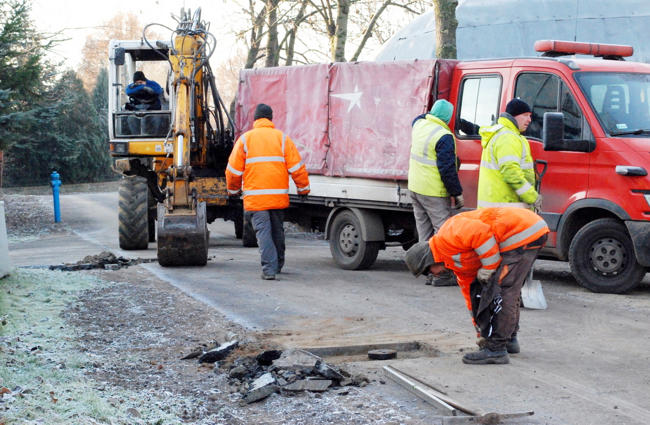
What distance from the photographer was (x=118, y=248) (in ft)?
49.4

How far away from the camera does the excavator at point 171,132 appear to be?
13.1m

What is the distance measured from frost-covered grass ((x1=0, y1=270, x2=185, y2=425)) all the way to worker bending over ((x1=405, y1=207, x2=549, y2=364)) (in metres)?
1.99

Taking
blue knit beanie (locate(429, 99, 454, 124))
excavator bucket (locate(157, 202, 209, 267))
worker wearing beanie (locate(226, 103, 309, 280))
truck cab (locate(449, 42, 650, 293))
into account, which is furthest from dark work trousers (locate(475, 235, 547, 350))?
excavator bucket (locate(157, 202, 209, 267))

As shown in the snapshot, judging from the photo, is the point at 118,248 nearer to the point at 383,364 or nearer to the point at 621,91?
the point at 621,91

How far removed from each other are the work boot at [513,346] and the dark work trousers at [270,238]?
4.49 metres

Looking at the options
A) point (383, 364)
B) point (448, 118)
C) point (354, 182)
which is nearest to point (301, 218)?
point (354, 182)

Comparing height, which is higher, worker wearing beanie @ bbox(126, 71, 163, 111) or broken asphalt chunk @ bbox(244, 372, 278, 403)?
worker wearing beanie @ bbox(126, 71, 163, 111)

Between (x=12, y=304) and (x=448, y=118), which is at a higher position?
(x=448, y=118)

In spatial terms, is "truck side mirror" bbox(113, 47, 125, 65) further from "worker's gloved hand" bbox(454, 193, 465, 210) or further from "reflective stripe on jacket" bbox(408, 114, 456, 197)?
"worker's gloved hand" bbox(454, 193, 465, 210)

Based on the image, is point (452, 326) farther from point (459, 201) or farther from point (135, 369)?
point (135, 369)

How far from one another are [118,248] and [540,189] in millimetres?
7875

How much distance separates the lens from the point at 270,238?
1070 cm

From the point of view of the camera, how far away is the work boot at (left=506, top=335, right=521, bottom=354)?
21.4 feet

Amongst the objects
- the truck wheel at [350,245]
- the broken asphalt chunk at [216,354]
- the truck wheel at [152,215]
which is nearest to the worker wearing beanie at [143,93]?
the truck wheel at [152,215]
